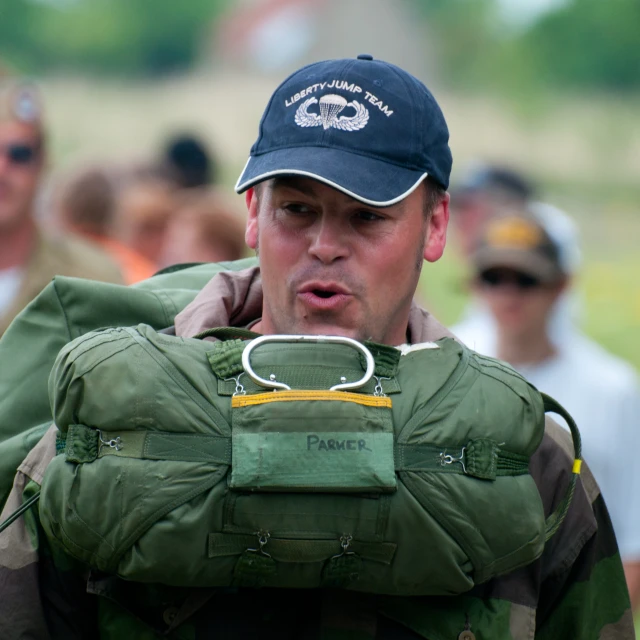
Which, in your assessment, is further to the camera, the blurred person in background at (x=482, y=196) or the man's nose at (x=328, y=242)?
the blurred person in background at (x=482, y=196)

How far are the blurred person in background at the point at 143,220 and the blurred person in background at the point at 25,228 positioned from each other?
1.40m

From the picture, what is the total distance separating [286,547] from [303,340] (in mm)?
389

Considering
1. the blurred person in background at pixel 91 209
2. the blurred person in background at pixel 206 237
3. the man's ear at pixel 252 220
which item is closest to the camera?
the man's ear at pixel 252 220

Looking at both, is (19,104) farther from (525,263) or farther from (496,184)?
(496,184)

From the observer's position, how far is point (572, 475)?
262cm

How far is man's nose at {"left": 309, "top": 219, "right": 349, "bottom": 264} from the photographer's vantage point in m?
2.53

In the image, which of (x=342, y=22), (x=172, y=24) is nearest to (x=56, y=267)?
(x=342, y=22)

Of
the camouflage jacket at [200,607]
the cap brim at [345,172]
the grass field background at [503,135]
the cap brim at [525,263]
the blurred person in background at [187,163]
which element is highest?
the cap brim at [345,172]

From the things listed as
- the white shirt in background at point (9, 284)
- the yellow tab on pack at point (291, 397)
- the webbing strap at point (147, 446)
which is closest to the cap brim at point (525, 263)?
the white shirt in background at point (9, 284)

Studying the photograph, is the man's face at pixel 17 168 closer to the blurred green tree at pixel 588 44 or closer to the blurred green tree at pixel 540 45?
the blurred green tree at pixel 540 45

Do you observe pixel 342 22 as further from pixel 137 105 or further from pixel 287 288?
pixel 287 288

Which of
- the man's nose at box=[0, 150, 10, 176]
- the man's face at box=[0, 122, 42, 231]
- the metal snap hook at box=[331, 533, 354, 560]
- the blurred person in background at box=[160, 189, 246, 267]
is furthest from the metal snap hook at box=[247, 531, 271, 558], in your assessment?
the blurred person in background at box=[160, 189, 246, 267]

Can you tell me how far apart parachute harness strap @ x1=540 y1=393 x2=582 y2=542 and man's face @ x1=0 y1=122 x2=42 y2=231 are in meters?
3.86

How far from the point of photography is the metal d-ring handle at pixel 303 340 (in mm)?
2223
